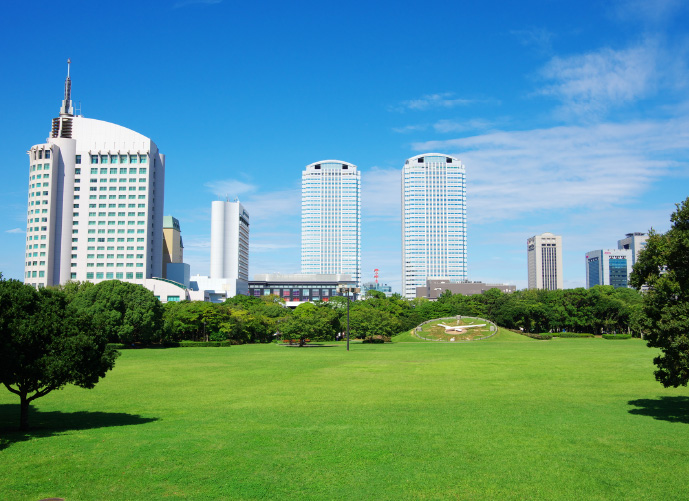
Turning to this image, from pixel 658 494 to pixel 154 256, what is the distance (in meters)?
144

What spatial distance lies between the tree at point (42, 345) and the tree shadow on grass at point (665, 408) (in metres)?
21.6

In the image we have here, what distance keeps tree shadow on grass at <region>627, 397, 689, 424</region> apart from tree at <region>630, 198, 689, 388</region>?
1835 mm

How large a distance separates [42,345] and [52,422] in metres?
4.11

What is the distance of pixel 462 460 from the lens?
1480 cm

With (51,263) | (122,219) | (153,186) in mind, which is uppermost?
(153,186)

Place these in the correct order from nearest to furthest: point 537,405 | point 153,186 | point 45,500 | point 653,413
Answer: point 45,500
point 653,413
point 537,405
point 153,186

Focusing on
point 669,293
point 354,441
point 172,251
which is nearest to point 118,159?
point 172,251

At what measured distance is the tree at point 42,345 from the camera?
57.9 feet

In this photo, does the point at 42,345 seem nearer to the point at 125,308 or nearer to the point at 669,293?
the point at 669,293

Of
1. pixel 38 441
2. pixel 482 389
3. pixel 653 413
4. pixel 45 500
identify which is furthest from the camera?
pixel 482 389

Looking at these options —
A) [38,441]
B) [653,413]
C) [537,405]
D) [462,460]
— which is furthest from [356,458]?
[653,413]

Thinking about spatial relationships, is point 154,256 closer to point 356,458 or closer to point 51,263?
point 51,263

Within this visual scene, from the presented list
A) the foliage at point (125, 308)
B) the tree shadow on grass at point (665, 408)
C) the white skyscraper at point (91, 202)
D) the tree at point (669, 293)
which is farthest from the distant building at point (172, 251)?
the tree at point (669, 293)

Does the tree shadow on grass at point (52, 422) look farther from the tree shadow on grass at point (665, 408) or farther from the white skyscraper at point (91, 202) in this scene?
the white skyscraper at point (91, 202)
